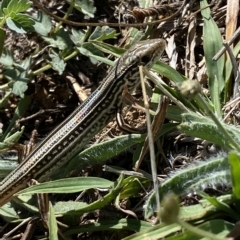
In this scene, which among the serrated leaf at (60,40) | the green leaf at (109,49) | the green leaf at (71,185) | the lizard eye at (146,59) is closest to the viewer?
the green leaf at (71,185)

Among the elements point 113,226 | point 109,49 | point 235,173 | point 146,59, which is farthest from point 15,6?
point 235,173

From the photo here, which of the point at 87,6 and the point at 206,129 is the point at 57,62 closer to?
the point at 87,6

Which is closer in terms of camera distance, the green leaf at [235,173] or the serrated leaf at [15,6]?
the green leaf at [235,173]

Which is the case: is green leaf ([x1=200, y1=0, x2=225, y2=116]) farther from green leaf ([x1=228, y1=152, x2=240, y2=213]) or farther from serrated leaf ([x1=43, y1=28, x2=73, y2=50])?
serrated leaf ([x1=43, y1=28, x2=73, y2=50])

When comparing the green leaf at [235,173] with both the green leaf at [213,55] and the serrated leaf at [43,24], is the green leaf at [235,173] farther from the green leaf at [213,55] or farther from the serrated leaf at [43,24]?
the serrated leaf at [43,24]

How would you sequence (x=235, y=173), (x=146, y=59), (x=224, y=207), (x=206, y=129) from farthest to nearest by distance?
(x=146, y=59)
(x=206, y=129)
(x=224, y=207)
(x=235, y=173)

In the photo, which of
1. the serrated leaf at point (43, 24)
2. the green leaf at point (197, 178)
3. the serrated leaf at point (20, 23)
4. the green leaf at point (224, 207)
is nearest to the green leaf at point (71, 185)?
the green leaf at point (197, 178)
